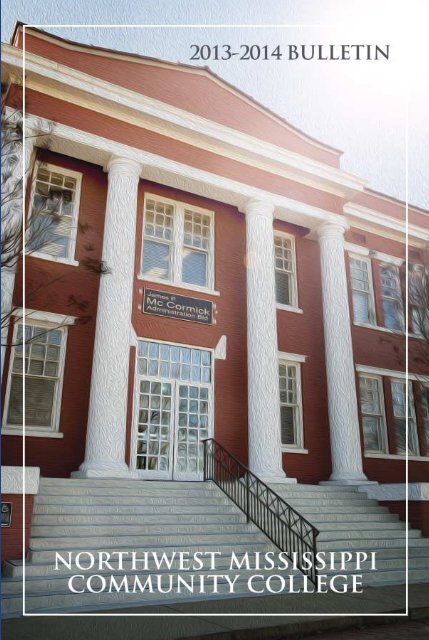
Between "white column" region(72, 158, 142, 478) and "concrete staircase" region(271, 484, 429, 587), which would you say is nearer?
"concrete staircase" region(271, 484, 429, 587)

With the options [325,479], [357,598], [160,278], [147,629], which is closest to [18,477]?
[147,629]

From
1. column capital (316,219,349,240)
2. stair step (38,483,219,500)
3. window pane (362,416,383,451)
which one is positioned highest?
column capital (316,219,349,240)

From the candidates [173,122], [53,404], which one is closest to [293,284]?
[173,122]

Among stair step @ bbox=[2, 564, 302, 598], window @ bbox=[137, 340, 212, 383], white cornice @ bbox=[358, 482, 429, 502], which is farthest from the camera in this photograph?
window @ bbox=[137, 340, 212, 383]

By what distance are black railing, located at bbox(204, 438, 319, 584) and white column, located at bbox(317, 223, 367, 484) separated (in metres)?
2.84

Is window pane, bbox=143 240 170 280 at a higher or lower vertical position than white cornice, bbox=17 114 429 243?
lower

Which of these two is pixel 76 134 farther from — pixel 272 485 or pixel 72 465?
pixel 272 485

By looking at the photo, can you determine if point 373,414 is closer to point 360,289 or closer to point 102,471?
point 360,289

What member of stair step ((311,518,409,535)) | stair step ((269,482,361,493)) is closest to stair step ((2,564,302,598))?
stair step ((311,518,409,535))

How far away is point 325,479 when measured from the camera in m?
15.4

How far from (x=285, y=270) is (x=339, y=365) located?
139 inches

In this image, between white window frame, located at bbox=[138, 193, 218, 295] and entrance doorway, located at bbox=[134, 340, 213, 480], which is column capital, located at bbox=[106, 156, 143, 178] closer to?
white window frame, located at bbox=[138, 193, 218, 295]

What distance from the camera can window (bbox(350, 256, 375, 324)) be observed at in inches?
716

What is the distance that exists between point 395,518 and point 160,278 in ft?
26.6
